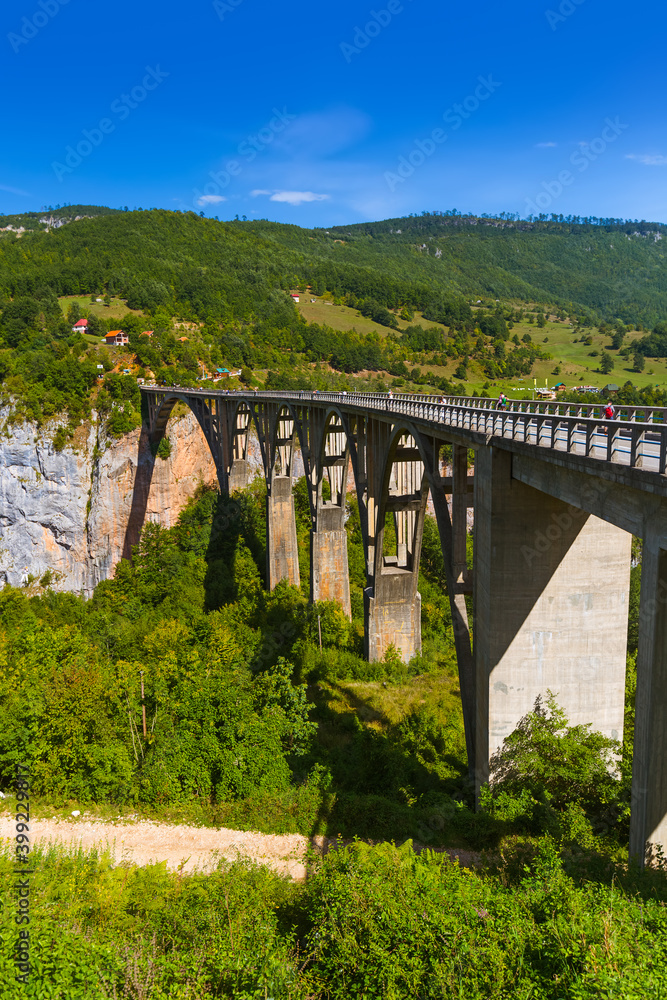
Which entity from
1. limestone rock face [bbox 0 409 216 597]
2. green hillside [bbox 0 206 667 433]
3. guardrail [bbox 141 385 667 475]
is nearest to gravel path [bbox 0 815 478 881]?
guardrail [bbox 141 385 667 475]

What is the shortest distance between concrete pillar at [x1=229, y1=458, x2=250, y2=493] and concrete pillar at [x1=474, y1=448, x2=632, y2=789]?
35.9m

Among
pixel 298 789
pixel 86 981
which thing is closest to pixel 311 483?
pixel 298 789

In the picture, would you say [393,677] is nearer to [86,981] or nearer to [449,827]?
[449,827]

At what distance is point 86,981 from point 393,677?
22.8 meters

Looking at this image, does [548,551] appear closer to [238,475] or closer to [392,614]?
[392,614]

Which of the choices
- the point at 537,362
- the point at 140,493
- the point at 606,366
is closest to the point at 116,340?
the point at 140,493

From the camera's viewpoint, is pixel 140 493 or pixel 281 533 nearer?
pixel 281 533

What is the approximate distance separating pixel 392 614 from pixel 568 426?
20558 mm

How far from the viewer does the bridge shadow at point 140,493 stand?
57500 mm

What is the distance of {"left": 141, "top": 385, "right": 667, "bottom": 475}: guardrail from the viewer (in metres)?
9.44

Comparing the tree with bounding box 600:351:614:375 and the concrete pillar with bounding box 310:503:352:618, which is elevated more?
the tree with bounding box 600:351:614:375

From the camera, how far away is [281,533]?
4384 cm

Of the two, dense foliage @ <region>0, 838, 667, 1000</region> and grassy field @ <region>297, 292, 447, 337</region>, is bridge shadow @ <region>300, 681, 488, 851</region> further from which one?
grassy field @ <region>297, 292, 447, 337</region>

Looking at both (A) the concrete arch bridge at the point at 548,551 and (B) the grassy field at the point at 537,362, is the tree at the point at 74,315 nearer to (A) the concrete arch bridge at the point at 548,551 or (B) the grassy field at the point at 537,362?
(B) the grassy field at the point at 537,362
